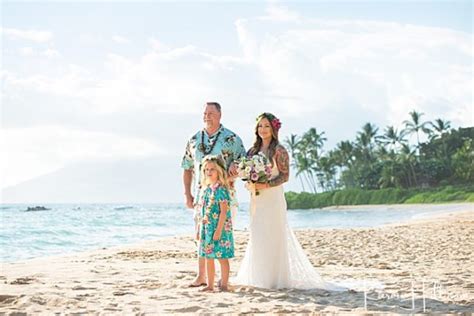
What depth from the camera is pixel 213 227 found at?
6.12 meters

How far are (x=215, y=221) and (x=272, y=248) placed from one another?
737mm

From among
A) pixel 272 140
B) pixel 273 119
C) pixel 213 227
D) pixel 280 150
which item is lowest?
pixel 213 227

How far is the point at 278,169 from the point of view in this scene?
6250 mm

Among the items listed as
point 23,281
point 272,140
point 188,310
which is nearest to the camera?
point 188,310

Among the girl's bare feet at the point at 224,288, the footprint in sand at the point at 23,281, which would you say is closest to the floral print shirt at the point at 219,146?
the girl's bare feet at the point at 224,288

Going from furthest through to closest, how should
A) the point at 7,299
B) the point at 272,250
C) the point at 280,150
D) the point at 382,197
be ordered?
the point at 382,197 → the point at 272,250 → the point at 280,150 → the point at 7,299

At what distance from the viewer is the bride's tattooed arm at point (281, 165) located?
20.4 feet

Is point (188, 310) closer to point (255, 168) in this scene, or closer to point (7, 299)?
point (255, 168)

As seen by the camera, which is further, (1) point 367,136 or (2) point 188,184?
(1) point 367,136

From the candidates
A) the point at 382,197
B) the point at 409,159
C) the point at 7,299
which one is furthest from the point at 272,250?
the point at 409,159

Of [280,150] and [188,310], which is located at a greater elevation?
[280,150]

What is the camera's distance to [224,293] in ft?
19.4

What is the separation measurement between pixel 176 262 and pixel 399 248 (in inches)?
180

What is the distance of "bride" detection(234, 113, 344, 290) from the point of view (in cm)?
634
